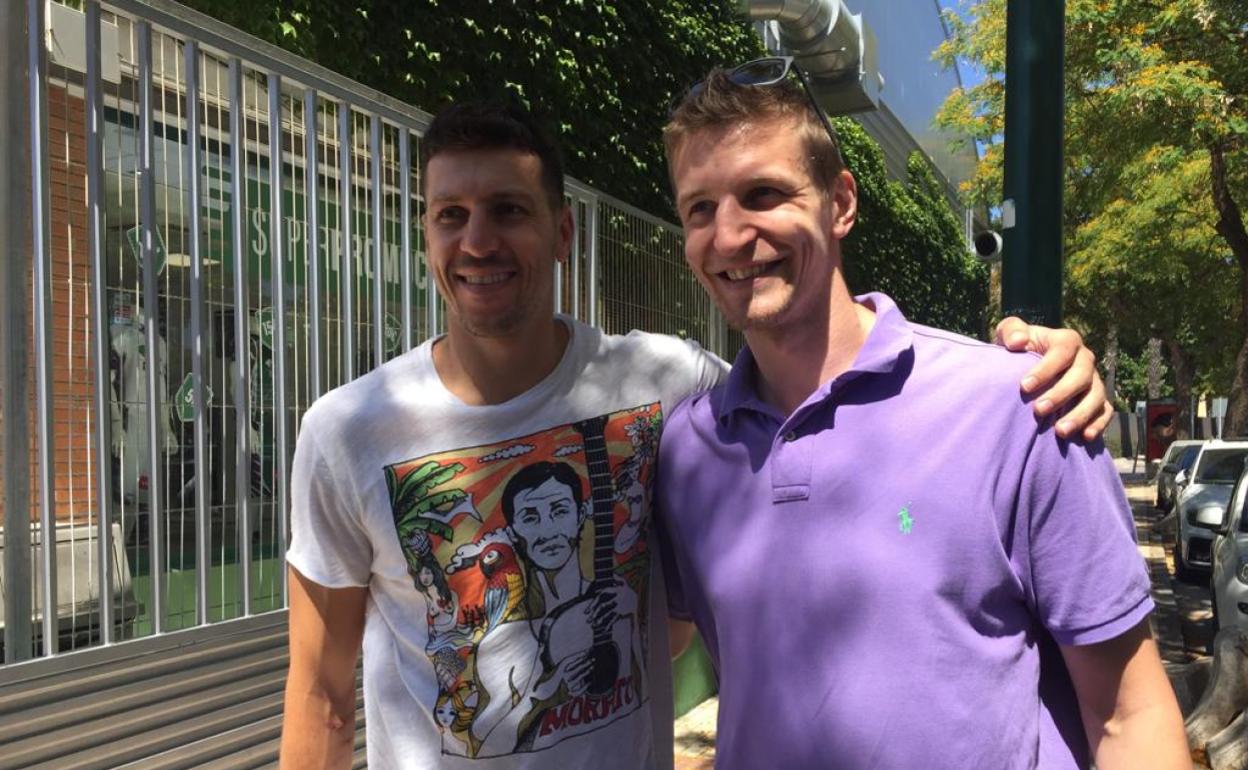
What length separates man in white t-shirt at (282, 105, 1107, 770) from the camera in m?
2.10

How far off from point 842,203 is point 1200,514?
43.6ft

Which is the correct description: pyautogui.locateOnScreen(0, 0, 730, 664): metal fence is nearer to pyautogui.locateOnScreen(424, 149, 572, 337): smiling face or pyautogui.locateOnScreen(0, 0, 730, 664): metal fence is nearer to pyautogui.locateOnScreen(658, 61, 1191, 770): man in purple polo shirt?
pyautogui.locateOnScreen(424, 149, 572, 337): smiling face

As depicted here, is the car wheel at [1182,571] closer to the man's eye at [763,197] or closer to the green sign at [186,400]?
the green sign at [186,400]

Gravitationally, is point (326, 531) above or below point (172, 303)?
below

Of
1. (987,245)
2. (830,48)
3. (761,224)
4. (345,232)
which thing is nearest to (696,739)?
(987,245)

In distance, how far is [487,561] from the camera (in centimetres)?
211

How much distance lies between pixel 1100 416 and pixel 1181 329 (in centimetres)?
3316

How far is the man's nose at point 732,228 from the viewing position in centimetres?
193

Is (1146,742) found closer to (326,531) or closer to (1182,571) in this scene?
(326,531)

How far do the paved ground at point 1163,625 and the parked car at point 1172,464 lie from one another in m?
0.49

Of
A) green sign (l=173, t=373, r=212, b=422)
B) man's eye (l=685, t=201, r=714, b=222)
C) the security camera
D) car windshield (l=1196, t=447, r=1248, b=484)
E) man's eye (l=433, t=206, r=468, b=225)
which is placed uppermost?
the security camera

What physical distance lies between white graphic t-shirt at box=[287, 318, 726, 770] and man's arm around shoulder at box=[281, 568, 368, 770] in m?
0.05

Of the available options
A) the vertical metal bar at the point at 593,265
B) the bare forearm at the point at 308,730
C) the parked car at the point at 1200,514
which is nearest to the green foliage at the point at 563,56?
the vertical metal bar at the point at 593,265

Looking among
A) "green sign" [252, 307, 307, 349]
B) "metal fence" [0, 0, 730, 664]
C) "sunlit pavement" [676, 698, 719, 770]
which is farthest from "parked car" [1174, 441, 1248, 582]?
"green sign" [252, 307, 307, 349]
